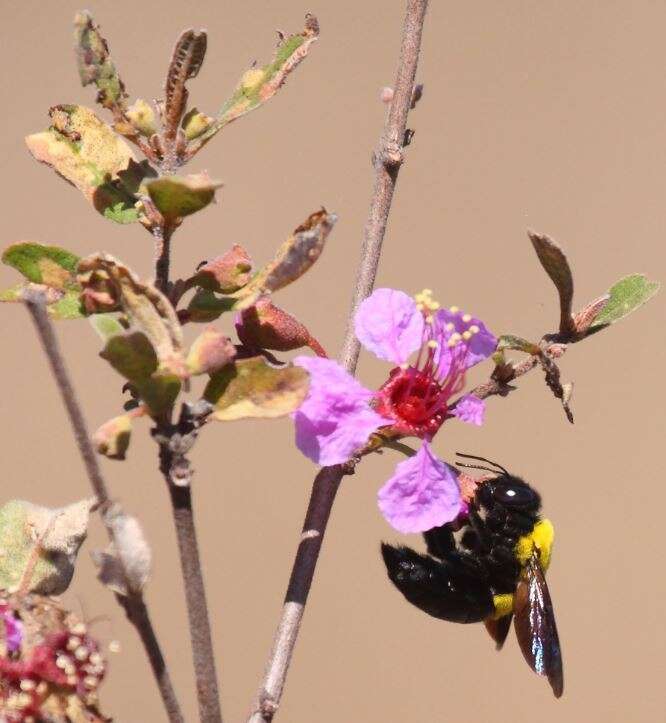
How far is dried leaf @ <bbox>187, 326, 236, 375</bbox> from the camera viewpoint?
845 mm

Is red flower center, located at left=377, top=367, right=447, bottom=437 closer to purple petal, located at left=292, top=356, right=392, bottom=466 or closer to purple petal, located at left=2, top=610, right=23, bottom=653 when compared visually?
purple petal, located at left=292, top=356, right=392, bottom=466

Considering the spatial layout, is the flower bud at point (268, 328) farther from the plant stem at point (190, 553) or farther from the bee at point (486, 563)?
the bee at point (486, 563)

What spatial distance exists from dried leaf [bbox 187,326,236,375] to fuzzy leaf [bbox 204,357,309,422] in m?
0.03

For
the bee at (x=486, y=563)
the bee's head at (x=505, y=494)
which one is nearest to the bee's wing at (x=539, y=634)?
the bee at (x=486, y=563)

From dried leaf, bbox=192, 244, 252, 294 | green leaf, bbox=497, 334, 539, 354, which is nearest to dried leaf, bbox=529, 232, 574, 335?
green leaf, bbox=497, 334, 539, 354

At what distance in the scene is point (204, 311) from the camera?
97cm

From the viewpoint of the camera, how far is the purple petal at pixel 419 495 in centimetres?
109

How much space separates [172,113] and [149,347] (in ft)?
0.80

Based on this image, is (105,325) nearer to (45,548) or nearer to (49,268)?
(49,268)

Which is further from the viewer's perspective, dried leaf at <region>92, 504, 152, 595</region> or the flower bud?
the flower bud

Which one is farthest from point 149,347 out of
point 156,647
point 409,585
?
point 409,585

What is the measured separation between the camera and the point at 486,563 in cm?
155

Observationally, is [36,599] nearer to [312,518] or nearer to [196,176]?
[312,518]

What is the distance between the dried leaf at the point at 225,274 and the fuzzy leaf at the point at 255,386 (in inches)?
4.3
